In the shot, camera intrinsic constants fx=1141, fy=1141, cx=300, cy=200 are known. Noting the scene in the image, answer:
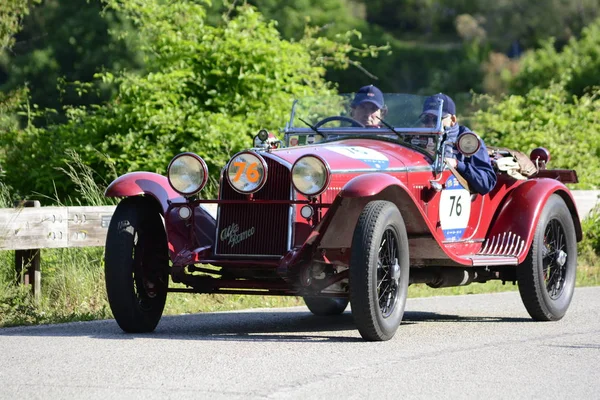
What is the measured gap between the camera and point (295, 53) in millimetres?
15445

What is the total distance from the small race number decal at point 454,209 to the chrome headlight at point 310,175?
1.55m

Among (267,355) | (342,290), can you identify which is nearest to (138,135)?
(342,290)

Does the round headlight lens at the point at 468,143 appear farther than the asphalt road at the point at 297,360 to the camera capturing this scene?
Yes

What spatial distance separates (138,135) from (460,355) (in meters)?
7.70

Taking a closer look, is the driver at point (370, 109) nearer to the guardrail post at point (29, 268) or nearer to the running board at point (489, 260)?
the running board at point (489, 260)

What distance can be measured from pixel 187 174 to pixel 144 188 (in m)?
0.35

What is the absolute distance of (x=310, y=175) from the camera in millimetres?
7676

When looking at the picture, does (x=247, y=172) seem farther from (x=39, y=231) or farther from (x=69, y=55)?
(x=69, y=55)

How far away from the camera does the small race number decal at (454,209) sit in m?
8.92

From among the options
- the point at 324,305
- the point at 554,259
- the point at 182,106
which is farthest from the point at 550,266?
the point at 182,106

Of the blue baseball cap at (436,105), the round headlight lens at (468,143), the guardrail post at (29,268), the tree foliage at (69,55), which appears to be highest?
the tree foliage at (69,55)

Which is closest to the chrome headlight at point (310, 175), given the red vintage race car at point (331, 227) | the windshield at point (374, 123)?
the red vintage race car at point (331, 227)

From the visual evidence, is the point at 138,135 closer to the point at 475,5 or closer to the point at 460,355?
the point at 460,355

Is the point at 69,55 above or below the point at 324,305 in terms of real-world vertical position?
above
